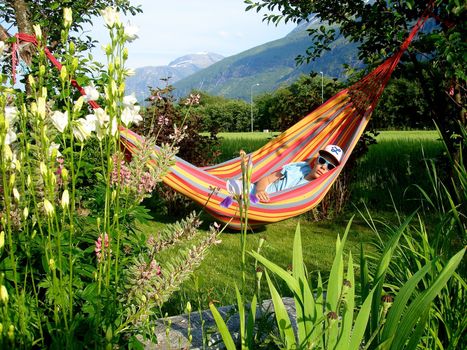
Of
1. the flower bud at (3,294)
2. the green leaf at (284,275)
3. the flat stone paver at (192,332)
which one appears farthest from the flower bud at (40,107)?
the flat stone paver at (192,332)

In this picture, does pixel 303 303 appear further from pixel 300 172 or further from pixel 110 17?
pixel 300 172

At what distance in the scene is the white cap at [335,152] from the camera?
4098mm

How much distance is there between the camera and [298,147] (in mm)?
4320

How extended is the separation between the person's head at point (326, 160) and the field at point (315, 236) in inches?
21.1

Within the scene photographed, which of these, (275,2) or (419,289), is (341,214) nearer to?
(275,2)

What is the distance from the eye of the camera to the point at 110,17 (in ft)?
2.75

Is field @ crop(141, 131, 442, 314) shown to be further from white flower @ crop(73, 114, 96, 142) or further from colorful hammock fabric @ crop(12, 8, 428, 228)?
white flower @ crop(73, 114, 96, 142)

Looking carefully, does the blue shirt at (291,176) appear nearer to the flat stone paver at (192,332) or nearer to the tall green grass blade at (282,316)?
the flat stone paver at (192,332)

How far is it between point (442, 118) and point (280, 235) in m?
1.73

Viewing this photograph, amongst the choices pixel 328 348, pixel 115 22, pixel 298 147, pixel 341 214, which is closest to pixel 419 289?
pixel 328 348

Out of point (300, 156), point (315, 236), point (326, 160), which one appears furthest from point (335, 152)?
point (315, 236)

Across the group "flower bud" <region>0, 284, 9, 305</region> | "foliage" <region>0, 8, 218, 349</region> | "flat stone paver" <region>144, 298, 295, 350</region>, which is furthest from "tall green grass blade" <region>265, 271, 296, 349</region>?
"flower bud" <region>0, 284, 9, 305</region>

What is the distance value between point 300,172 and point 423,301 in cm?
353

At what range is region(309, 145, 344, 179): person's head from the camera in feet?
13.5
